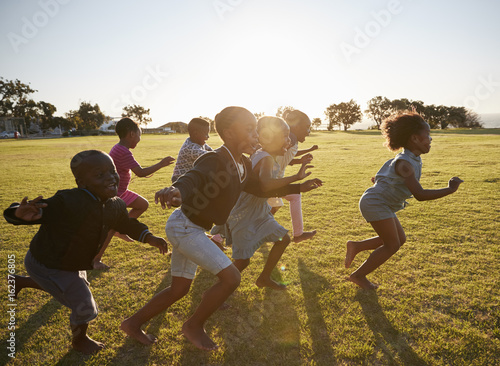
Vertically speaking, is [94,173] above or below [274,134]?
below

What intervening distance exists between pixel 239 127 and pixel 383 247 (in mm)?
2212

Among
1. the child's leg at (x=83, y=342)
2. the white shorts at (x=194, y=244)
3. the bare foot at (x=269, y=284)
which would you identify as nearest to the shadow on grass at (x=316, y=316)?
the bare foot at (x=269, y=284)

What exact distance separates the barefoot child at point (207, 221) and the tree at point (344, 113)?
90349 mm

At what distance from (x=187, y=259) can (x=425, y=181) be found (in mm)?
9520

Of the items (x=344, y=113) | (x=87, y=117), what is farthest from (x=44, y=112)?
(x=344, y=113)

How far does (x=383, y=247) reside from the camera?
3369 millimetres

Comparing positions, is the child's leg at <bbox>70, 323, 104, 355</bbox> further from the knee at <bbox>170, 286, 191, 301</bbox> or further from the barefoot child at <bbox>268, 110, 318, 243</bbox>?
the barefoot child at <bbox>268, 110, 318, 243</bbox>

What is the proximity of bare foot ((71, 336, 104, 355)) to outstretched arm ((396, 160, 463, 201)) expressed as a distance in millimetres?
3285

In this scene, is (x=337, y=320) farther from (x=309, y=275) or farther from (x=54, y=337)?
(x=54, y=337)

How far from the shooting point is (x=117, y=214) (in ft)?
8.32

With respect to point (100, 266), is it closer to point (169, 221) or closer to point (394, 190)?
point (169, 221)

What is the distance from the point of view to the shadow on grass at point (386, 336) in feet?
7.96

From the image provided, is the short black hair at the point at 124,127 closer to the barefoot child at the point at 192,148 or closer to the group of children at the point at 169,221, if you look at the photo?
the barefoot child at the point at 192,148

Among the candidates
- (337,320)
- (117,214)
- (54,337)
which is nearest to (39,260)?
(117,214)
